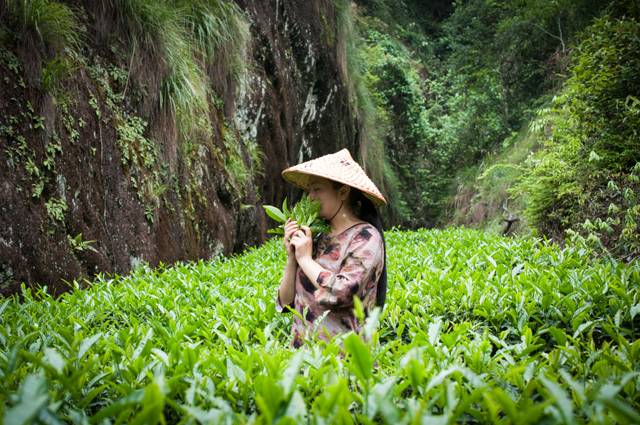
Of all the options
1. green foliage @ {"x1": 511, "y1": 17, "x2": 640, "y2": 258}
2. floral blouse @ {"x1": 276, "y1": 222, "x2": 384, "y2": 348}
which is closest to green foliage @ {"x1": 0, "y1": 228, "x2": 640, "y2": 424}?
floral blouse @ {"x1": 276, "y1": 222, "x2": 384, "y2": 348}

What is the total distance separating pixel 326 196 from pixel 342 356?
823 millimetres

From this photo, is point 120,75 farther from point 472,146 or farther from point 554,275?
point 472,146

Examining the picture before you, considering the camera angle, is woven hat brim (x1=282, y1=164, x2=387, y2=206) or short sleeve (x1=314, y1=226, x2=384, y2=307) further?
woven hat brim (x1=282, y1=164, x2=387, y2=206)

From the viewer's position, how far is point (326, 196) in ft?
8.32

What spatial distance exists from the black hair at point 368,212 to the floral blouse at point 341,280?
3.4 inches

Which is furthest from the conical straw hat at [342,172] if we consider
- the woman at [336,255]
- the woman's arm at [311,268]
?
the woman's arm at [311,268]

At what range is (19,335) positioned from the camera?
→ 2.34 metres

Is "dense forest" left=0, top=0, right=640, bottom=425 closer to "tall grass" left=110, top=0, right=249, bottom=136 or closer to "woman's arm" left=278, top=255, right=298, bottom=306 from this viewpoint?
"tall grass" left=110, top=0, right=249, bottom=136

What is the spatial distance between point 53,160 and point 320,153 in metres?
9.55

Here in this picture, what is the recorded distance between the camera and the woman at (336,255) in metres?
2.24

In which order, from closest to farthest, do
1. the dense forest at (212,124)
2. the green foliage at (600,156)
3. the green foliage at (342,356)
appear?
the green foliage at (342,356) < the dense forest at (212,124) < the green foliage at (600,156)

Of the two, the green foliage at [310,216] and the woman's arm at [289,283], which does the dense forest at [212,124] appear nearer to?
the woman's arm at [289,283]

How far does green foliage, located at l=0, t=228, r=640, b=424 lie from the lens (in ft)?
3.79

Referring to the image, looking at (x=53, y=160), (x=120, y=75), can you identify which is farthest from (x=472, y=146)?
(x=53, y=160)
